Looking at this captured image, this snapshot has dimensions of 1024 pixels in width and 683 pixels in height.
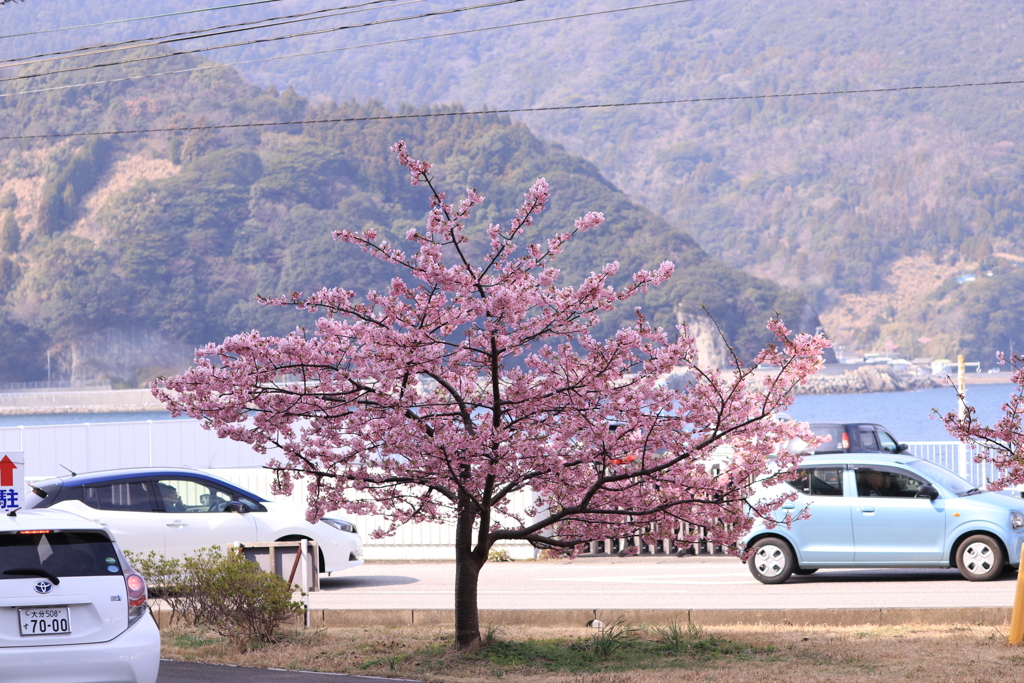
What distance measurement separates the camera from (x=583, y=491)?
10188 mm

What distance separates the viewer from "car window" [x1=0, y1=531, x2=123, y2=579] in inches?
289

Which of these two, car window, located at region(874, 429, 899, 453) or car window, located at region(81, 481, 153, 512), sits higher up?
car window, located at region(874, 429, 899, 453)

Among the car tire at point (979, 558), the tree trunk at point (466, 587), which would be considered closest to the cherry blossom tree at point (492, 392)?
the tree trunk at point (466, 587)

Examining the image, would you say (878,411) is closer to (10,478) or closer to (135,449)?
(135,449)

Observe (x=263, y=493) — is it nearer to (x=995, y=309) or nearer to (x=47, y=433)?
(x=47, y=433)

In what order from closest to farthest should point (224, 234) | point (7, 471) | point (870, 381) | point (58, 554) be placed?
point (58, 554)
point (7, 471)
point (224, 234)
point (870, 381)

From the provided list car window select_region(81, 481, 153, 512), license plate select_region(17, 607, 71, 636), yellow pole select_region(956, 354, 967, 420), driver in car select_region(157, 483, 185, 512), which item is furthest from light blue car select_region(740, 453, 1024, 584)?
license plate select_region(17, 607, 71, 636)

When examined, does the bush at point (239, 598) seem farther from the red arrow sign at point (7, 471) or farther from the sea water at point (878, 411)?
the sea water at point (878, 411)

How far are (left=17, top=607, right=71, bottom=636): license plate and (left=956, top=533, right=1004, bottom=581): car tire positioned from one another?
11360 millimetres

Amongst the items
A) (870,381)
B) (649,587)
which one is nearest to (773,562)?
(649,587)

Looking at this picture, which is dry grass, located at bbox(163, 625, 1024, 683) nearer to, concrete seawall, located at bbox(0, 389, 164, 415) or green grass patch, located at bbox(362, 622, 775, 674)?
green grass patch, located at bbox(362, 622, 775, 674)

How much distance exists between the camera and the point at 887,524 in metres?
15.1

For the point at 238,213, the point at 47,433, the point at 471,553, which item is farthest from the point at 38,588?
the point at 238,213

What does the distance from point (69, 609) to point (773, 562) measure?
33.8ft
